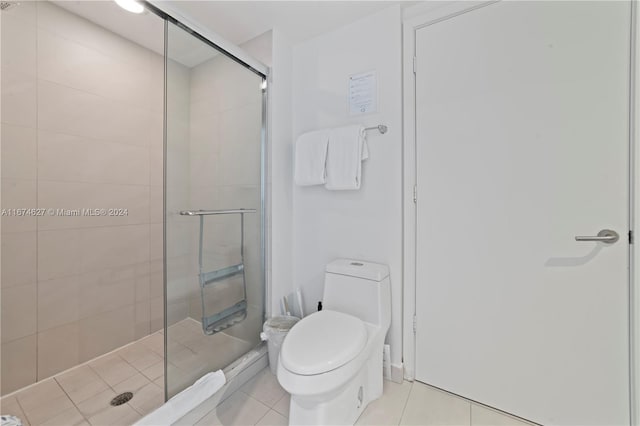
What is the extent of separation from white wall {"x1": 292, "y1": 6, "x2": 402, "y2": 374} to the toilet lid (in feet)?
1.41

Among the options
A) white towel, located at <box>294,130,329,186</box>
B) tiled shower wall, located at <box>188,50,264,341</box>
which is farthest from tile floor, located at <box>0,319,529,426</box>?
white towel, located at <box>294,130,329,186</box>

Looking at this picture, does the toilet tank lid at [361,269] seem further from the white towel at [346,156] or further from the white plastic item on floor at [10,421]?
the white plastic item on floor at [10,421]

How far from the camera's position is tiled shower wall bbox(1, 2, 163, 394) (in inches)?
56.1

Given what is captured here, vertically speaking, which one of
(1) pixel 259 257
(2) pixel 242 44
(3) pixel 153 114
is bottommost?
(1) pixel 259 257

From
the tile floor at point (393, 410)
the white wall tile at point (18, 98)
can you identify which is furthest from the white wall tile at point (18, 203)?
the tile floor at point (393, 410)

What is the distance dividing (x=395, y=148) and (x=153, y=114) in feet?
6.27

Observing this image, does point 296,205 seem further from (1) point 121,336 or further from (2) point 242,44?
(1) point 121,336

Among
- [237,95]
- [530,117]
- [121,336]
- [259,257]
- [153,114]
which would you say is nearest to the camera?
[530,117]

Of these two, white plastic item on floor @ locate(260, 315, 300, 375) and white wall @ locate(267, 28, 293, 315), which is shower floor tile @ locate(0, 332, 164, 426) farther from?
white wall @ locate(267, 28, 293, 315)

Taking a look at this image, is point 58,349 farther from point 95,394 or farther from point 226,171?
point 226,171

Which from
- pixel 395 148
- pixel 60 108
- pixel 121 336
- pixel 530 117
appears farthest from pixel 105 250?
pixel 530 117

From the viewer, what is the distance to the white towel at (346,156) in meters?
1.53

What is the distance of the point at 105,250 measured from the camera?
182 cm

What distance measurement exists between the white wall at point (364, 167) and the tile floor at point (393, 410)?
0.21 metres
